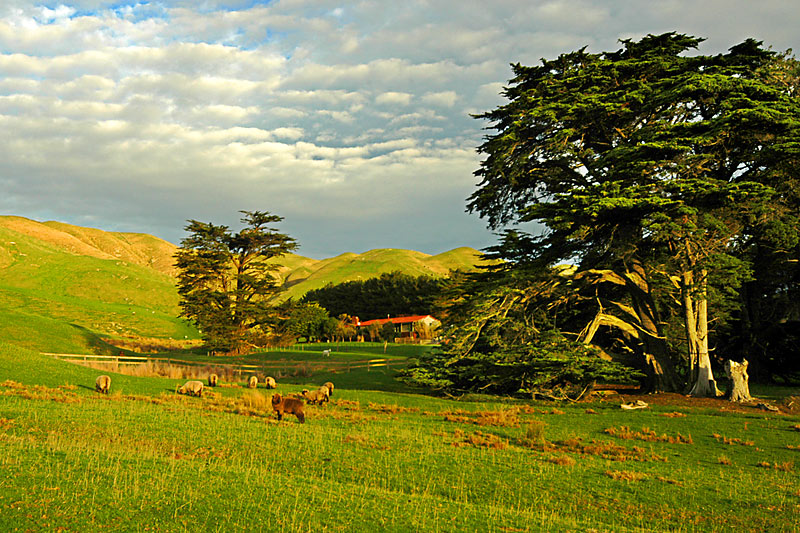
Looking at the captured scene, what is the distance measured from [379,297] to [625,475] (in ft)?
361

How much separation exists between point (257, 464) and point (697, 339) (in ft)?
75.4

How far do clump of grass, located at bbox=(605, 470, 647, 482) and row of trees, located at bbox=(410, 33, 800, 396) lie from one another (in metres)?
10.8

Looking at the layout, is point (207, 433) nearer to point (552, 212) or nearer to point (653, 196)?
point (552, 212)

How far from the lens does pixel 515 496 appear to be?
9.82 metres

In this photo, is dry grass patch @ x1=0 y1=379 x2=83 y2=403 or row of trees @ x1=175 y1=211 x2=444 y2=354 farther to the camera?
row of trees @ x1=175 y1=211 x2=444 y2=354

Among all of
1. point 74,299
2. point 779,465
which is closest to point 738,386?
point 779,465

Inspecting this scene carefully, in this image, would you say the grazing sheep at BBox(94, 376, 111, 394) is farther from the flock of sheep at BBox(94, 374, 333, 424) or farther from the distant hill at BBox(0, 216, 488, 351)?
the distant hill at BBox(0, 216, 488, 351)

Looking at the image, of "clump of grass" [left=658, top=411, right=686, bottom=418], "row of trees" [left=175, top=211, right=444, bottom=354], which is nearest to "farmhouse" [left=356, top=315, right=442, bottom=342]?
"row of trees" [left=175, top=211, right=444, bottom=354]

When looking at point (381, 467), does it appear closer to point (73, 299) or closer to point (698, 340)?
point (698, 340)

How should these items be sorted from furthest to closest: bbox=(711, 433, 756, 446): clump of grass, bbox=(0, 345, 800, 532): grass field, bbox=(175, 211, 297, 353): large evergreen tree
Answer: bbox=(175, 211, 297, 353): large evergreen tree, bbox=(711, 433, 756, 446): clump of grass, bbox=(0, 345, 800, 532): grass field

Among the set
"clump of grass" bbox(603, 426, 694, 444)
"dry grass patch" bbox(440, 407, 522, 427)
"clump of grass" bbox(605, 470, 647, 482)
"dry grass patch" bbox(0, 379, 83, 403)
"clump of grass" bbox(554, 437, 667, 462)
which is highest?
"dry grass patch" bbox(0, 379, 83, 403)

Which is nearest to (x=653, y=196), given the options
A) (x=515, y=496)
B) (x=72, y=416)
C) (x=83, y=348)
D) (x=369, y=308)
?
(x=515, y=496)

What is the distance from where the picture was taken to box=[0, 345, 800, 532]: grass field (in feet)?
22.9

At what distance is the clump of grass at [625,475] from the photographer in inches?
441
